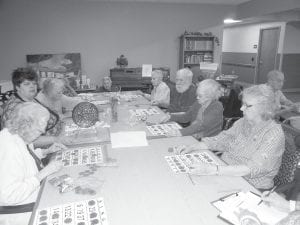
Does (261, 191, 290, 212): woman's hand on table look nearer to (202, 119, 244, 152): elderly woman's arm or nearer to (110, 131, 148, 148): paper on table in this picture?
(202, 119, 244, 152): elderly woman's arm

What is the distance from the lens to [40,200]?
133 cm

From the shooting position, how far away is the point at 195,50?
22.3ft

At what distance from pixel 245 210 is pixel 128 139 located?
1197 mm

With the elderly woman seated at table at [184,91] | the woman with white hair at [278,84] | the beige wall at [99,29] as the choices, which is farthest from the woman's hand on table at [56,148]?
the beige wall at [99,29]

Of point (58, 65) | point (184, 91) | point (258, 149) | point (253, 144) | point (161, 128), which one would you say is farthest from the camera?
point (58, 65)

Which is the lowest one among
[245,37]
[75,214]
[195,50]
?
[75,214]

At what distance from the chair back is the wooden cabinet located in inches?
189

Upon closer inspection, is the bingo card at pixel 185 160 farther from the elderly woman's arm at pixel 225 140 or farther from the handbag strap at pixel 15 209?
the handbag strap at pixel 15 209

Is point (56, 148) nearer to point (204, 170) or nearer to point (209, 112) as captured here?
point (204, 170)

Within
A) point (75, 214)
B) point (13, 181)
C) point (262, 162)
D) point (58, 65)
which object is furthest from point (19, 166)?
point (58, 65)

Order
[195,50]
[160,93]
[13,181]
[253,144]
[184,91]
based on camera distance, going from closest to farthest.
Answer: [13,181]
[253,144]
[184,91]
[160,93]
[195,50]

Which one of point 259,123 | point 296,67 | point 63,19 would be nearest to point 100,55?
point 63,19

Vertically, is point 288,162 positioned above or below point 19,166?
below

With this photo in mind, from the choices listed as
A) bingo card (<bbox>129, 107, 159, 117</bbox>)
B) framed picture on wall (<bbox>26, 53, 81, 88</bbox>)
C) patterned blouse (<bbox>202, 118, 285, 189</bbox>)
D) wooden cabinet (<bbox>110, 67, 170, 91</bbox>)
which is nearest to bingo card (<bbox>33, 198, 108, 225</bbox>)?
patterned blouse (<bbox>202, 118, 285, 189</bbox>)
